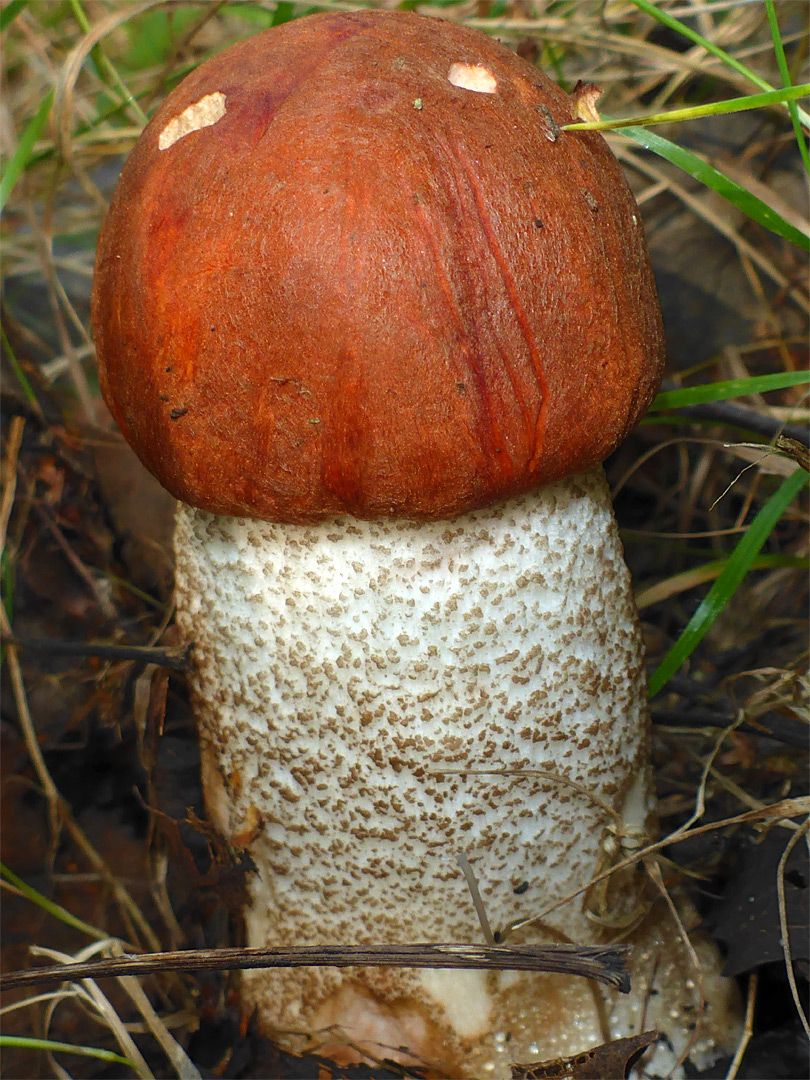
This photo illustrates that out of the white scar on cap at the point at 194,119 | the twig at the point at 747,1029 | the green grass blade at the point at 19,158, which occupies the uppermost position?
the green grass blade at the point at 19,158

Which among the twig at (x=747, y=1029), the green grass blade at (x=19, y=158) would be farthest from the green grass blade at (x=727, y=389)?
the green grass blade at (x=19, y=158)

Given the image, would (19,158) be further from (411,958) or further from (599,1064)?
(599,1064)

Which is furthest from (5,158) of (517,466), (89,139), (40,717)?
(517,466)

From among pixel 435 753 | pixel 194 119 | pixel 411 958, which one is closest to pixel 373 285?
pixel 194 119

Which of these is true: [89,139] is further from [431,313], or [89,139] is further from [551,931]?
[551,931]

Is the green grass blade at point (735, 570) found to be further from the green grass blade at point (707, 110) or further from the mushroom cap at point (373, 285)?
the green grass blade at point (707, 110)

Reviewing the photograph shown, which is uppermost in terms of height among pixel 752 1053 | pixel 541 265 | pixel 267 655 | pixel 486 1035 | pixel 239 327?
pixel 239 327

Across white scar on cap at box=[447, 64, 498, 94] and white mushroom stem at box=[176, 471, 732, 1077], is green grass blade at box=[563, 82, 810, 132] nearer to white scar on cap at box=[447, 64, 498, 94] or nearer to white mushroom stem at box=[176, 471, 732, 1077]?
white scar on cap at box=[447, 64, 498, 94]
